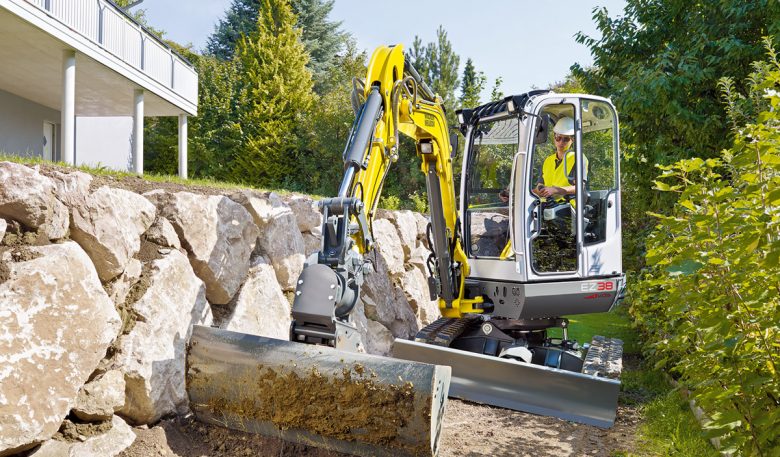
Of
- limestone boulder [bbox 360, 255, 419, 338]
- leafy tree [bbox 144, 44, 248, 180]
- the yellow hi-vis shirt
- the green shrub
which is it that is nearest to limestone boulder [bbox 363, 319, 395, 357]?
limestone boulder [bbox 360, 255, 419, 338]

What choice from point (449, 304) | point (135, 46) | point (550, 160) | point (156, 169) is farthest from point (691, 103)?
point (156, 169)

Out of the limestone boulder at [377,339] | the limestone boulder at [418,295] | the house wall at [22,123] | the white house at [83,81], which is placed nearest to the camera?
the limestone boulder at [377,339]

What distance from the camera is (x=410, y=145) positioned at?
65.0 ft

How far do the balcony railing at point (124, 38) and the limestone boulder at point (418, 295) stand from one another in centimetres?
685

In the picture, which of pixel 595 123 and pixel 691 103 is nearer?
pixel 595 123

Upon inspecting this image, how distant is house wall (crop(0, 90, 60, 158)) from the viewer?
487 inches

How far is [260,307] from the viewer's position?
4895 millimetres

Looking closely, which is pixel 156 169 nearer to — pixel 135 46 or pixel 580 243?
pixel 135 46

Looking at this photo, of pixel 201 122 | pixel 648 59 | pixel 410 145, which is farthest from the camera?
pixel 201 122

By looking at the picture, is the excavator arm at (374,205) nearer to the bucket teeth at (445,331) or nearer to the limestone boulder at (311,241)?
the bucket teeth at (445,331)

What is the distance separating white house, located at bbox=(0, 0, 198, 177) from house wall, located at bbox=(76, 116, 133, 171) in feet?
0.08

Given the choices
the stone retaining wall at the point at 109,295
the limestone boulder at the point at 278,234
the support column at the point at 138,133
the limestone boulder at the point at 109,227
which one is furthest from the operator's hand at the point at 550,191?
the support column at the point at 138,133

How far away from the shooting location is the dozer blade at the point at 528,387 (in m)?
4.79

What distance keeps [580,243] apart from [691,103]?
126 inches
